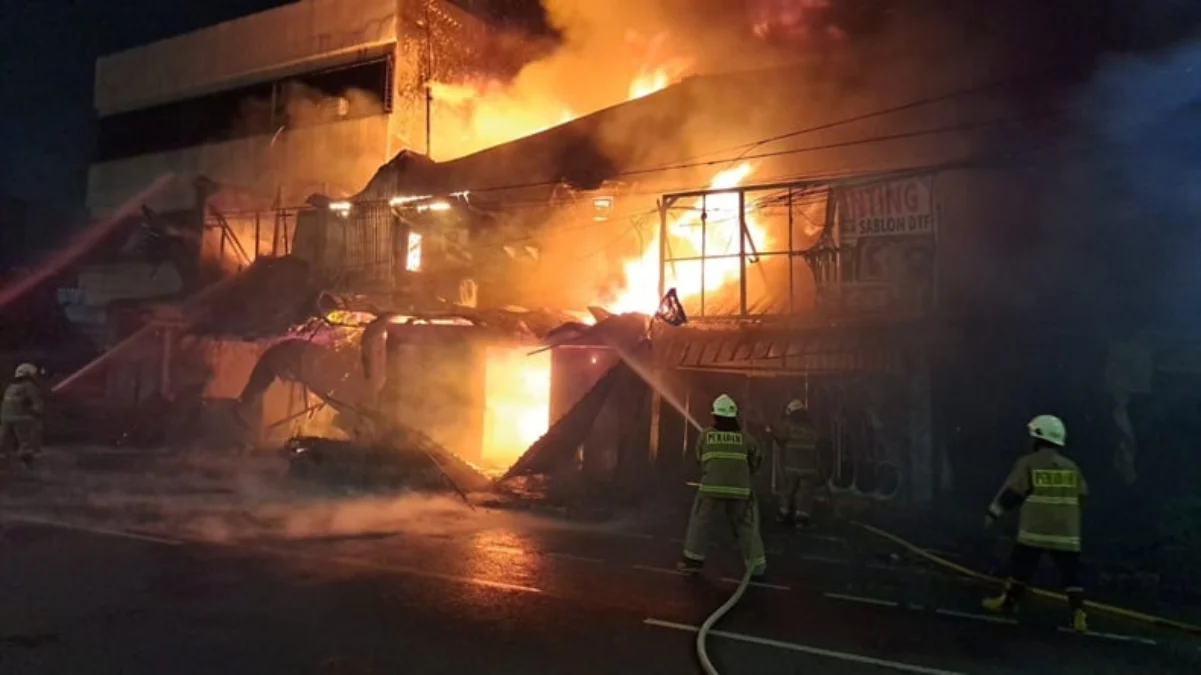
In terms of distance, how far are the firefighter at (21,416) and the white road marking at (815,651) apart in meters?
13.2

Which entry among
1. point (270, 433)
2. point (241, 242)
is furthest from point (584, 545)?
point (241, 242)

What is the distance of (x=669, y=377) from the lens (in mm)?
14094

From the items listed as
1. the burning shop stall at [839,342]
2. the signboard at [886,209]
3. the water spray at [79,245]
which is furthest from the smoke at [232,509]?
the water spray at [79,245]

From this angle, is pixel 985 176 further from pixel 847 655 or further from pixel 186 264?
pixel 186 264

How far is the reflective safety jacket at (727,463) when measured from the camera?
26.7 feet

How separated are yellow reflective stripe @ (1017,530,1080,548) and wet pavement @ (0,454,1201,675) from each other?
63 cm

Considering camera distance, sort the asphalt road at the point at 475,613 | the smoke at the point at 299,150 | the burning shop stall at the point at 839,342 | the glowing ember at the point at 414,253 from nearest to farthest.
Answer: the asphalt road at the point at 475,613, the burning shop stall at the point at 839,342, the glowing ember at the point at 414,253, the smoke at the point at 299,150

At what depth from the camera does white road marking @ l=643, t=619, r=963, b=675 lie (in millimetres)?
5500

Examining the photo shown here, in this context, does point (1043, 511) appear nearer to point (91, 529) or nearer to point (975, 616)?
point (975, 616)

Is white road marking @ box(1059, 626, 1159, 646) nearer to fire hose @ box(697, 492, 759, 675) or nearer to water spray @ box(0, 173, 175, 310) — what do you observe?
fire hose @ box(697, 492, 759, 675)

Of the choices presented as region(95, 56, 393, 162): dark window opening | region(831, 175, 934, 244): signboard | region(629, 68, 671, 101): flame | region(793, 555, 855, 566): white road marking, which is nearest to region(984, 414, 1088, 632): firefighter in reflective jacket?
region(793, 555, 855, 566): white road marking

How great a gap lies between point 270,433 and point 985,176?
1595 cm

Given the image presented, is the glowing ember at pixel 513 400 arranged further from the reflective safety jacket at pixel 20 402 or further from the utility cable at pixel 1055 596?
the utility cable at pixel 1055 596

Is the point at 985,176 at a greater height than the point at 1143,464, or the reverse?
the point at 985,176
